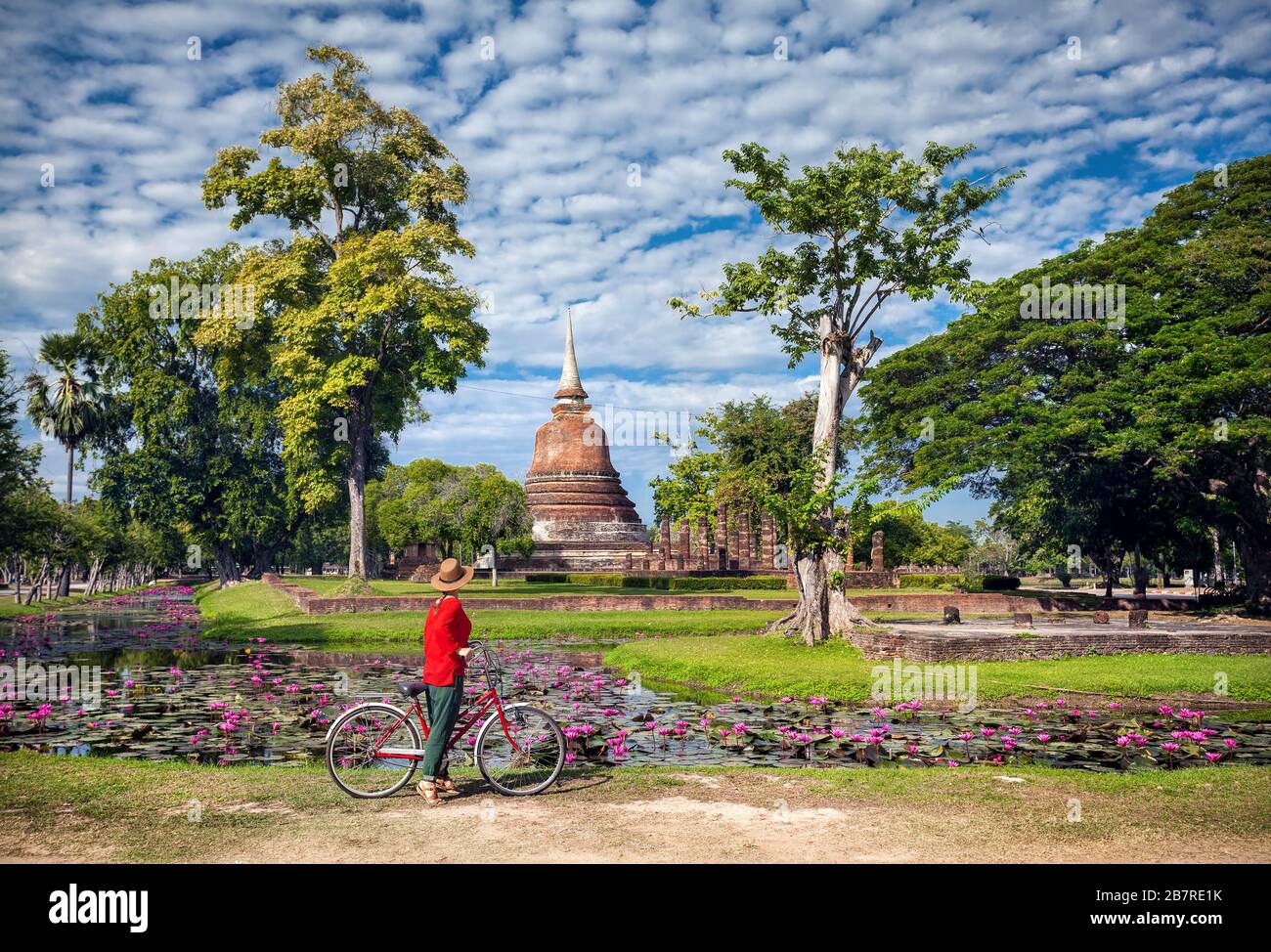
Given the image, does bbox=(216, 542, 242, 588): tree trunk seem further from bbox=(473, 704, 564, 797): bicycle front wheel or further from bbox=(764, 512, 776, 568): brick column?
bbox=(473, 704, 564, 797): bicycle front wheel

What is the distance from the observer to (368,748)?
770 cm

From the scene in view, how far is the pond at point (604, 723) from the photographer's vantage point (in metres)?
9.45

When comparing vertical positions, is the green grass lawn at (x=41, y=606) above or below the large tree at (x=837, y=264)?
below

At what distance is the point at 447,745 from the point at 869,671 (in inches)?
369

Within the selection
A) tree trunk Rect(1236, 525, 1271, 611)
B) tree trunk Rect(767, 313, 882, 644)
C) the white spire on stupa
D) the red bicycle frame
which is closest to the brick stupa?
the white spire on stupa

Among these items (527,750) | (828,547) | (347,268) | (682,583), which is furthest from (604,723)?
(682,583)

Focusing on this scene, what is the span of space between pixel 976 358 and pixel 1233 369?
941 cm

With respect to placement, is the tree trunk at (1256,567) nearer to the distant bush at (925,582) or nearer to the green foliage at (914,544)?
the distant bush at (925,582)

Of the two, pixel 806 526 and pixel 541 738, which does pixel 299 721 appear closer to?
pixel 541 738

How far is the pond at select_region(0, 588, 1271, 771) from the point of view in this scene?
945 centimetres

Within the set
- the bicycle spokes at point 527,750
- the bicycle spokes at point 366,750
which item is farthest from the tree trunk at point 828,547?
the bicycle spokes at point 366,750

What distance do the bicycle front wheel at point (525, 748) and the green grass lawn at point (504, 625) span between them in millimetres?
14022

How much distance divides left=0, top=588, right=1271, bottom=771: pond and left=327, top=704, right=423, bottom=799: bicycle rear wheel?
6.10ft

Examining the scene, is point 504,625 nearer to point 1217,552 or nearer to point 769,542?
point 769,542
